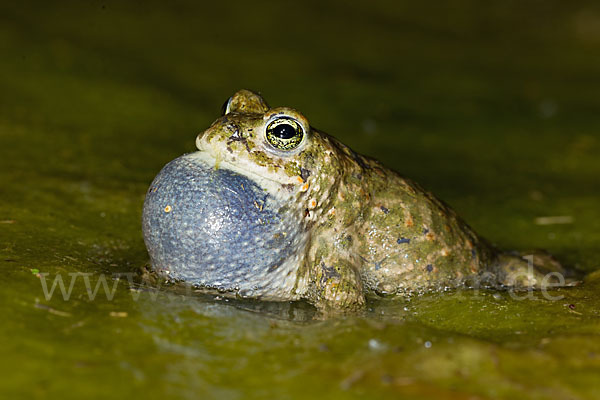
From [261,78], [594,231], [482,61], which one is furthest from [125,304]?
[482,61]

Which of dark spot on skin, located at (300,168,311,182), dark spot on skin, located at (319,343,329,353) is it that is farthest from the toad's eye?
dark spot on skin, located at (319,343,329,353)

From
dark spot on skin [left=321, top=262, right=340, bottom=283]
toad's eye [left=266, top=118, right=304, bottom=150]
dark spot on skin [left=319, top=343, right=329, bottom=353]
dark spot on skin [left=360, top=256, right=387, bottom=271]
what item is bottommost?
dark spot on skin [left=319, top=343, right=329, bottom=353]

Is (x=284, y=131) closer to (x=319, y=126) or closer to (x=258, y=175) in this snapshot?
(x=258, y=175)

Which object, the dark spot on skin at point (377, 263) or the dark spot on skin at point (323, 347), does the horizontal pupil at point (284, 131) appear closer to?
the dark spot on skin at point (377, 263)

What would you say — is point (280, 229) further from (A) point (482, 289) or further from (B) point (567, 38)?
(B) point (567, 38)

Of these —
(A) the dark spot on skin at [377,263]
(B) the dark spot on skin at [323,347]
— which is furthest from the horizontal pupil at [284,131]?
(B) the dark spot on skin at [323,347]

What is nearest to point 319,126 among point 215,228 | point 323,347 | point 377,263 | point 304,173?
point 377,263

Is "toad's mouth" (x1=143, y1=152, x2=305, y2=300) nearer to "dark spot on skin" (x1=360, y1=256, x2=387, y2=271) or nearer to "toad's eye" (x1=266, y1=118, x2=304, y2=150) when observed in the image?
"toad's eye" (x1=266, y1=118, x2=304, y2=150)
